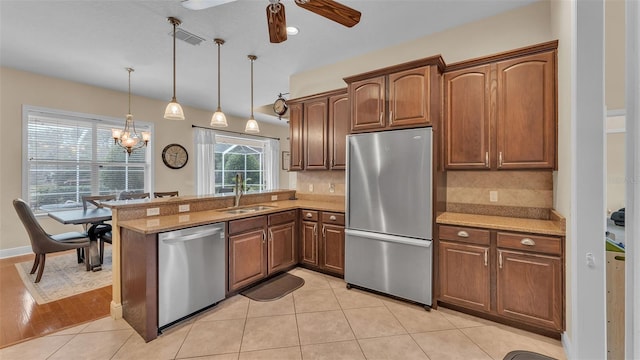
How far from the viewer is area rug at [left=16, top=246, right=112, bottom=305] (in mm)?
2902

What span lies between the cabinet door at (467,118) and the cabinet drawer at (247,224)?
6.85 feet

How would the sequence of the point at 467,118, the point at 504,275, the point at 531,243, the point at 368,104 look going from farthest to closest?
the point at 368,104 < the point at 467,118 < the point at 504,275 < the point at 531,243

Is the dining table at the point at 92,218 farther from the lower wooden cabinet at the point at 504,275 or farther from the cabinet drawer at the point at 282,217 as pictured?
the lower wooden cabinet at the point at 504,275

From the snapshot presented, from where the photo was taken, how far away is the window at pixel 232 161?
649cm

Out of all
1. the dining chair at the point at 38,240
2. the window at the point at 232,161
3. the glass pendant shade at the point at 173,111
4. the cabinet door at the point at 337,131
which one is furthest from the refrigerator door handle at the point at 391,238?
the dining chair at the point at 38,240

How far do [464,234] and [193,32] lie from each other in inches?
141

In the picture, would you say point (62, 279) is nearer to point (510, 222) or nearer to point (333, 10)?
point (333, 10)

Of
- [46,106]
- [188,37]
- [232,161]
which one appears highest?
[188,37]

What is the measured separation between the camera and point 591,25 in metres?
1.61

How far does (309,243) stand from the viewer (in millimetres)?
3492

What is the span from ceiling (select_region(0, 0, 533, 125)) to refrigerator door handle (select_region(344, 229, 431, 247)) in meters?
2.27

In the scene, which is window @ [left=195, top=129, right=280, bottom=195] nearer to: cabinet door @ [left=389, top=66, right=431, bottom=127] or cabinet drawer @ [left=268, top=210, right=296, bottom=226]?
cabinet drawer @ [left=268, top=210, right=296, bottom=226]

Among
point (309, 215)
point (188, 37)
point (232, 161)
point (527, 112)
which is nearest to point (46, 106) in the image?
point (188, 37)

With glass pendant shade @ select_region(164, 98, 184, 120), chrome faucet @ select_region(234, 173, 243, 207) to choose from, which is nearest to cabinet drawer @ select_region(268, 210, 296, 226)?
chrome faucet @ select_region(234, 173, 243, 207)
